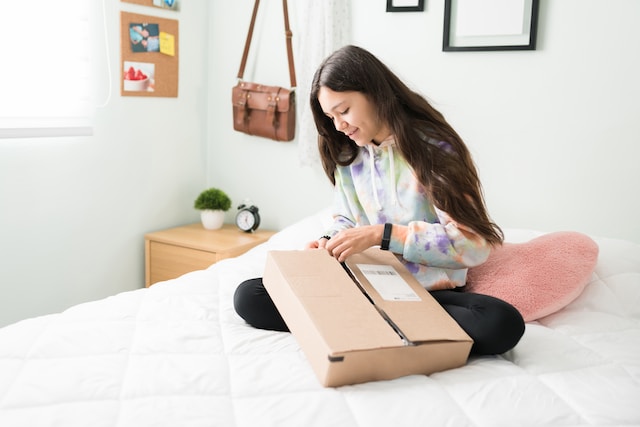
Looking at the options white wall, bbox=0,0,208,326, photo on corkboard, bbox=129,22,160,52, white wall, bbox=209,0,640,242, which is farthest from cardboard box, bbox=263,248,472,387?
photo on corkboard, bbox=129,22,160,52

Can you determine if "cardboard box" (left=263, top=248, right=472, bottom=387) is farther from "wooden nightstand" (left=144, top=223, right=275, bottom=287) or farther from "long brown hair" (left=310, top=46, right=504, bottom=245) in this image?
"wooden nightstand" (left=144, top=223, right=275, bottom=287)

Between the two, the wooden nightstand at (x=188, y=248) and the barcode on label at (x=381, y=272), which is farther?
the wooden nightstand at (x=188, y=248)

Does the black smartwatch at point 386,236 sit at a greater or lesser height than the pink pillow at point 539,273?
greater

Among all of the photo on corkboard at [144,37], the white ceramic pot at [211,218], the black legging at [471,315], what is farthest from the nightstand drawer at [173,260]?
the black legging at [471,315]

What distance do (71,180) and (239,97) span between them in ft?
2.43

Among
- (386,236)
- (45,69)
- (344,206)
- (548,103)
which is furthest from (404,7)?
(45,69)

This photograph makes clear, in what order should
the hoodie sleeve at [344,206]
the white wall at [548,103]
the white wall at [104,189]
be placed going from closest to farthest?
the hoodie sleeve at [344,206] → the white wall at [548,103] → the white wall at [104,189]

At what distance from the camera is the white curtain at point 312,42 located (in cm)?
234

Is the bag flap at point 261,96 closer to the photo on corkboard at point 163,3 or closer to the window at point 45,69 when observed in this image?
the photo on corkboard at point 163,3

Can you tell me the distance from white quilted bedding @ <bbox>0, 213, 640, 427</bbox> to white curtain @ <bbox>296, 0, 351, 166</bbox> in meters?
1.09

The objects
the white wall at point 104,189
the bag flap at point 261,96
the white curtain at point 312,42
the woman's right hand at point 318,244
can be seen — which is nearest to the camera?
the woman's right hand at point 318,244

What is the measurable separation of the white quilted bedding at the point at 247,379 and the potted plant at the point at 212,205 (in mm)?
1139

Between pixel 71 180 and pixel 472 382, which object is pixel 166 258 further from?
pixel 472 382

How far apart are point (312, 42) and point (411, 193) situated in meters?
1.09
